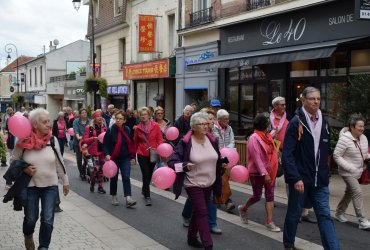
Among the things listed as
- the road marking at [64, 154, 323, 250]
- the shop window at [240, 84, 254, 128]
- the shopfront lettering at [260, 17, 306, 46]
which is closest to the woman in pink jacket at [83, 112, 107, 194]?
the road marking at [64, 154, 323, 250]

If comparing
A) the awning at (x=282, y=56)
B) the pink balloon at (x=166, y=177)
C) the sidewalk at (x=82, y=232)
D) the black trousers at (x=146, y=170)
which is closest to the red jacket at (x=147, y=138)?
the black trousers at (x=146, y=170)

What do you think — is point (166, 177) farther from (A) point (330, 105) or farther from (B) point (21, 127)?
(A) point (330, 105)

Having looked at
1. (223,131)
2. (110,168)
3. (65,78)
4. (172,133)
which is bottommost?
(110,168)

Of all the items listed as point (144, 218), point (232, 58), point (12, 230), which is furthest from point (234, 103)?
point (12, 230)

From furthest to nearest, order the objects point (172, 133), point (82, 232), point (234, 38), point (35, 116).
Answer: point (234, 38), point (172, 133), point (82, 232), point (35, 116)

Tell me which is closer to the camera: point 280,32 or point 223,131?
point 223,131

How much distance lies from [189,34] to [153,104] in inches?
229

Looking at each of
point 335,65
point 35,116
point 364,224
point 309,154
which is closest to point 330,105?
point 335,65

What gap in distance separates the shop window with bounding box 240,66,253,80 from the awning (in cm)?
159

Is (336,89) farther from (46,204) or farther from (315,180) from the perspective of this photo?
(46,204)

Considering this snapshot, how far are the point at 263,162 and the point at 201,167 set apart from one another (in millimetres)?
1450

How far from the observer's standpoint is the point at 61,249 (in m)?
6.00

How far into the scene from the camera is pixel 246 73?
Result: 18109 mm

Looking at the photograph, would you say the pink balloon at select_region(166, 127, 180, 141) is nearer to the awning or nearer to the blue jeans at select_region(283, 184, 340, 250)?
the blue jeans at select_region(283, 184, 340, 250)
